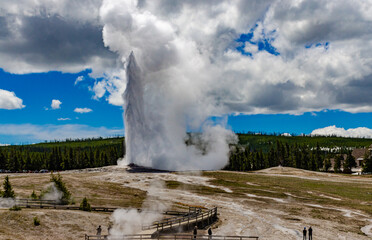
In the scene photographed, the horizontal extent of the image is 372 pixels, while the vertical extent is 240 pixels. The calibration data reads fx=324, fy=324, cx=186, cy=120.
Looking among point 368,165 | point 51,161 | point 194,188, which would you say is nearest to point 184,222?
point 194,188

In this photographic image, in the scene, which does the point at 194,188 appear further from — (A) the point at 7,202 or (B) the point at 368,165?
(B) the point at 368,165

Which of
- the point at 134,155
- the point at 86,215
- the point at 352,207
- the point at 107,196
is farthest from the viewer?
the point at 134,155

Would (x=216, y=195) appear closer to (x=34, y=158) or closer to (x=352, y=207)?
(x=352, y=207)

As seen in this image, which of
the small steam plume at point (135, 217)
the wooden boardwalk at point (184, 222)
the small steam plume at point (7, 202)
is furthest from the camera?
the small steam plume at point (7, 202)

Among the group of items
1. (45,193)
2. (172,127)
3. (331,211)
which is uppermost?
(172,127)

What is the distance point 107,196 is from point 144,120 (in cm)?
5756

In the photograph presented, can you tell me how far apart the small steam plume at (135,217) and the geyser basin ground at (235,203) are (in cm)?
134

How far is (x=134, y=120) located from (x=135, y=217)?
6975cm

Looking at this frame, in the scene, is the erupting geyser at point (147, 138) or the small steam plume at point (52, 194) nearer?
the small steam plume at point (52, 194)

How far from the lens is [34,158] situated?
473ft

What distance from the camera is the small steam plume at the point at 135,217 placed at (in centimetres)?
3522

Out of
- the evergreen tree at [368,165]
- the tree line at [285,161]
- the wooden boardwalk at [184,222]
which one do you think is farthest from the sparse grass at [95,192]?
the tree line at [285,161]

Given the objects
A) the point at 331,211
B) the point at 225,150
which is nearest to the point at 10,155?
the point at 225,150

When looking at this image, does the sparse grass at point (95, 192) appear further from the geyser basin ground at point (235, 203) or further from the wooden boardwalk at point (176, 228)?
the wooden boardwalk at point (176, 228)
